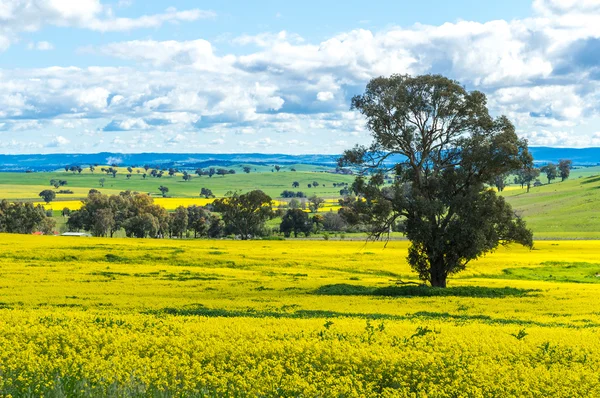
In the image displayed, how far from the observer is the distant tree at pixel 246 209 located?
121125 millimetres

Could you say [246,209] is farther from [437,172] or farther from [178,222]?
[437,172]

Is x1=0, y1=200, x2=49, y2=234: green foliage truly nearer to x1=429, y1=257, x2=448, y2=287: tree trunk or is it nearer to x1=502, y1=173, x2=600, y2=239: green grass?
x1=502, y1=173, x2=600, y2=239: green grass

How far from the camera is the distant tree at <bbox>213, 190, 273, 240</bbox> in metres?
121

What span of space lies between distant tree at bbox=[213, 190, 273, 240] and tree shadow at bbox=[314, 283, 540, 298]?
79.2m

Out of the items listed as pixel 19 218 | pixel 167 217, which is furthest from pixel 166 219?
pixel 19 218

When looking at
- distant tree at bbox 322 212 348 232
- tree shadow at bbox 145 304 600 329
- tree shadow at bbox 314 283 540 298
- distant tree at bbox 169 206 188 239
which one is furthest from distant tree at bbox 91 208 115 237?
tree shadow at bbox 145 304 600 329

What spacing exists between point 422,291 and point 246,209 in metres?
83.6

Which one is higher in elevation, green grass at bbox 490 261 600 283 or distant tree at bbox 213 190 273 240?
distant tree at bbox 213 190 273 240

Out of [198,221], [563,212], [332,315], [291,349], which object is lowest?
[198,221]

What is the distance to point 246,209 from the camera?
12256cm

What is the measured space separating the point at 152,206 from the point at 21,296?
10631 cm

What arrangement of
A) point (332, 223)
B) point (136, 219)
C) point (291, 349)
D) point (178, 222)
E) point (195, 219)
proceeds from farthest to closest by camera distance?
point (332, 223) → point (195, 219) → point (178, 222) → point (136, 219) → point (291, 349)

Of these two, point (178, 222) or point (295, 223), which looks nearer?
point (295, 223)

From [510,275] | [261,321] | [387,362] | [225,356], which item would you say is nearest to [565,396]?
[387,362]
